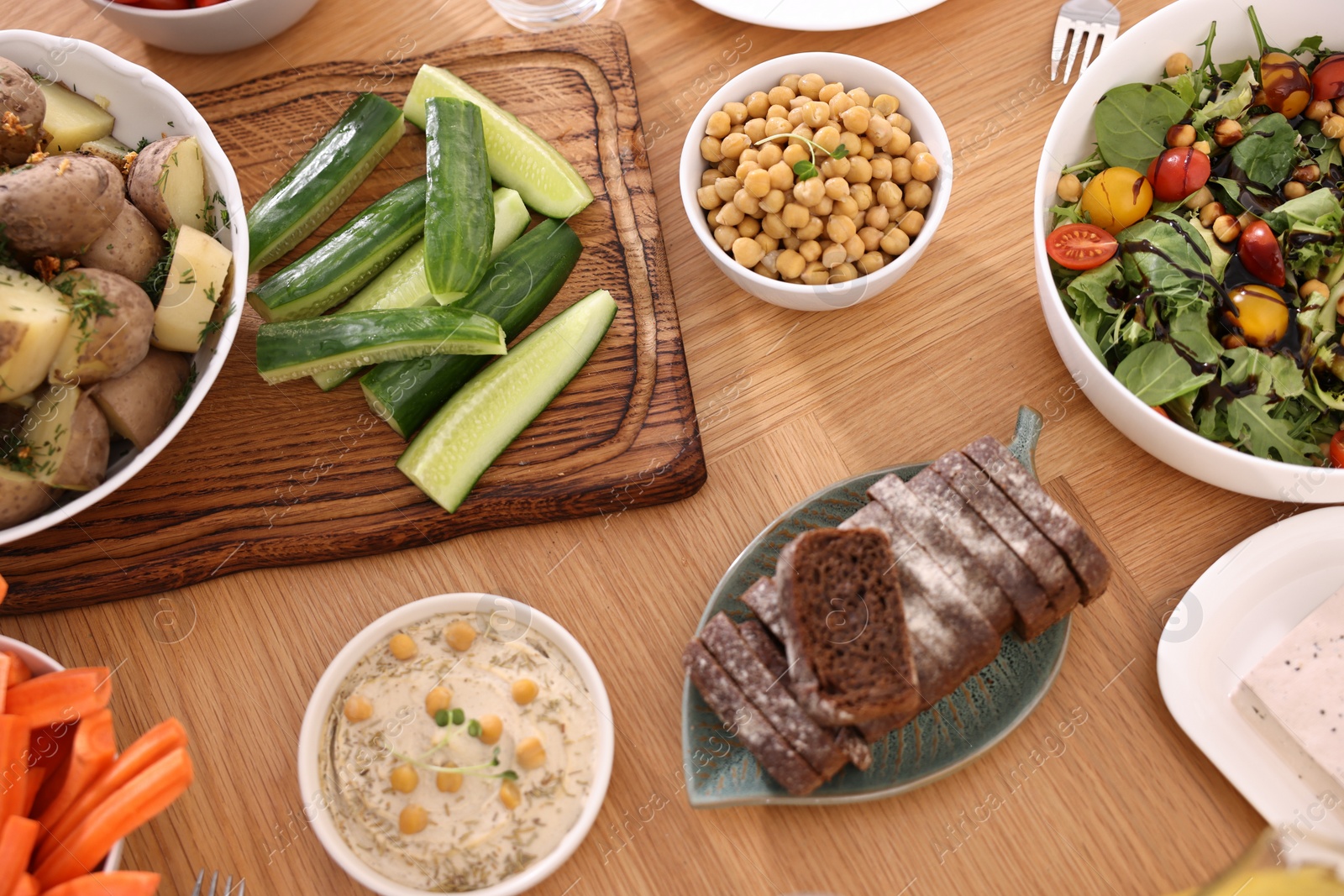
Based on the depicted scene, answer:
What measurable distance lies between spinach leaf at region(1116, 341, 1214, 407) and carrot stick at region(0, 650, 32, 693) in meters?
1.78

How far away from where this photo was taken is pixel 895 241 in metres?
1.66

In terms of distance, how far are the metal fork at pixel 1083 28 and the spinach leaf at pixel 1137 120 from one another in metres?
0.23

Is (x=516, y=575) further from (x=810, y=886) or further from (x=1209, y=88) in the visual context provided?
(x=1209, y=88)

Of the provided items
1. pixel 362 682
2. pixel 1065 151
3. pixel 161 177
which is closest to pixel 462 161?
pixel 161 177

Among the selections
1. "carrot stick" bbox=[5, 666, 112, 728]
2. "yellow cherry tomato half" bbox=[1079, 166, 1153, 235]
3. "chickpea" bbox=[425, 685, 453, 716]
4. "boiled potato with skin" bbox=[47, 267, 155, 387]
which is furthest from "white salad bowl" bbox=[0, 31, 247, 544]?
"yellow cherry tomato half" bbox=[1079, 166, 1153, 235]

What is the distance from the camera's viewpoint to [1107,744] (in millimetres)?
1579

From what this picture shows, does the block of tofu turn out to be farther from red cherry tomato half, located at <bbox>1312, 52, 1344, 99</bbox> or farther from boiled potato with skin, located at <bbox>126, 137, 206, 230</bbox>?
boiled potato with skin, located at <bbox>126, 137, 206, 230</bbox>

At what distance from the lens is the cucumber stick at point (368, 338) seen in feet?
5.15

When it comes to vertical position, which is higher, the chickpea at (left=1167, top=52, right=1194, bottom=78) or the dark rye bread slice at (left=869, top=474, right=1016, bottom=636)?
the chickpea at (left=1167, top=52, right=1194, bottom=78)

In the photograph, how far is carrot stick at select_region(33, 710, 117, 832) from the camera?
4.50ft

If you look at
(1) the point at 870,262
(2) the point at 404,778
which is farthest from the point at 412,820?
(1) the point at 870,262

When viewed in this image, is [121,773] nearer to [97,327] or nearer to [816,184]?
[97,327]

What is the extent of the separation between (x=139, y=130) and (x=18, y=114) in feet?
0.77

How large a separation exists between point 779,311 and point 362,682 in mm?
985
